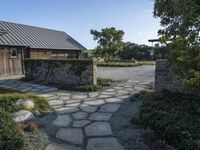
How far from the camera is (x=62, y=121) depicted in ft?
19.5

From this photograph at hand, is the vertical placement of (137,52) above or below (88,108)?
above

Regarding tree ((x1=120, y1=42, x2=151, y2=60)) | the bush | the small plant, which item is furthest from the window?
tree ((x1=120, y1=42, x2=151, y2=60))

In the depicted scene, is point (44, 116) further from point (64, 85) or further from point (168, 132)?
point (64, 85)

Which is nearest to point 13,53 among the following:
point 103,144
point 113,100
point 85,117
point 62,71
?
point 62,71

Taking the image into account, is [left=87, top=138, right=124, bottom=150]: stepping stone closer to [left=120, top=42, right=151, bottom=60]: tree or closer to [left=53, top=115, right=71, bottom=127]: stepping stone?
[left=53, top=115, right=71, bottom=127]: stepping stone

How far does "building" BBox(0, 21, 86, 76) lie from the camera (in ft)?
56.6

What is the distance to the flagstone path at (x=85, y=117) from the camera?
4.61m

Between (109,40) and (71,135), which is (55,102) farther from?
(109,40)

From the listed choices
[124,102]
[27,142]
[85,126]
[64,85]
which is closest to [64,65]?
[64,85]

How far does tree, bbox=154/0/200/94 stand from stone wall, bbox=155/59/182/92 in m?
3.12

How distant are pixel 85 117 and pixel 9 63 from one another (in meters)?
13.3

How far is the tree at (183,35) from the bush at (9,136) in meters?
3.65

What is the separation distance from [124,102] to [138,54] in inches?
1241

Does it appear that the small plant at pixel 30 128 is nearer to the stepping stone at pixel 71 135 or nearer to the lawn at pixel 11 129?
the lawn at pixel 11 129
